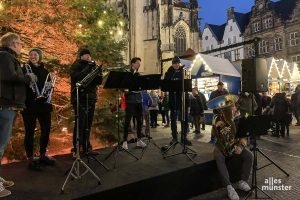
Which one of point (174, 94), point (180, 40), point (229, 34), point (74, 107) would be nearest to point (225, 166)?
point (174, 94)

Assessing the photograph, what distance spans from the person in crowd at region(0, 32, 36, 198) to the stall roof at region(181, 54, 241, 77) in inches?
587

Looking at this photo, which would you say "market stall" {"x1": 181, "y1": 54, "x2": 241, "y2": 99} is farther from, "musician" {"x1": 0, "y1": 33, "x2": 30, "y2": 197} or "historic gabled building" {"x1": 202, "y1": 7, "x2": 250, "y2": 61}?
"historic gabled building" {"x1": 202, "y1": 7, "x2": 250, "y2": 61}

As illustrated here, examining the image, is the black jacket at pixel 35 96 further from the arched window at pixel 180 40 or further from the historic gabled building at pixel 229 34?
the arched window at pixel 180 40

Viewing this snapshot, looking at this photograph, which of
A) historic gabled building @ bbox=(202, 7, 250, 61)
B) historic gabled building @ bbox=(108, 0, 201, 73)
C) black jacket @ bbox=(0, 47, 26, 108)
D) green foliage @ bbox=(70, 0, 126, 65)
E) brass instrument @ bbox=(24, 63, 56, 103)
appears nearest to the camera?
black jacket @ bbox=(0, 47, 26, 108)

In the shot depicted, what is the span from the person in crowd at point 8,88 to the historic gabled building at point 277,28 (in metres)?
40.8

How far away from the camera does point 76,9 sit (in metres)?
8.40

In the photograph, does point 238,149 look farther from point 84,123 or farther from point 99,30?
point 99,30

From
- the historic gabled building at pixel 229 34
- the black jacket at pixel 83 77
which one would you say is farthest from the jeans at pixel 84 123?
the historic gabled building at pixel 229 34

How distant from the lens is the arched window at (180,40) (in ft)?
164

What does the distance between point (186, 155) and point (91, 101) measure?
2.14 metres

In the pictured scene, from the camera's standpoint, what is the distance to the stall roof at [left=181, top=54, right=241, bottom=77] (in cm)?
1853

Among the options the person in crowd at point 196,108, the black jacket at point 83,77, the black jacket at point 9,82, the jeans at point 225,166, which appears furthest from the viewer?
the person in crowd at point 196,108

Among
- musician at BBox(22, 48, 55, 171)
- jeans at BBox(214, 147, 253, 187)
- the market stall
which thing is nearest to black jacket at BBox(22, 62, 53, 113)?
musician at BBox(22, 48, 55, 171)

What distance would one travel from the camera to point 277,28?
137 feet
